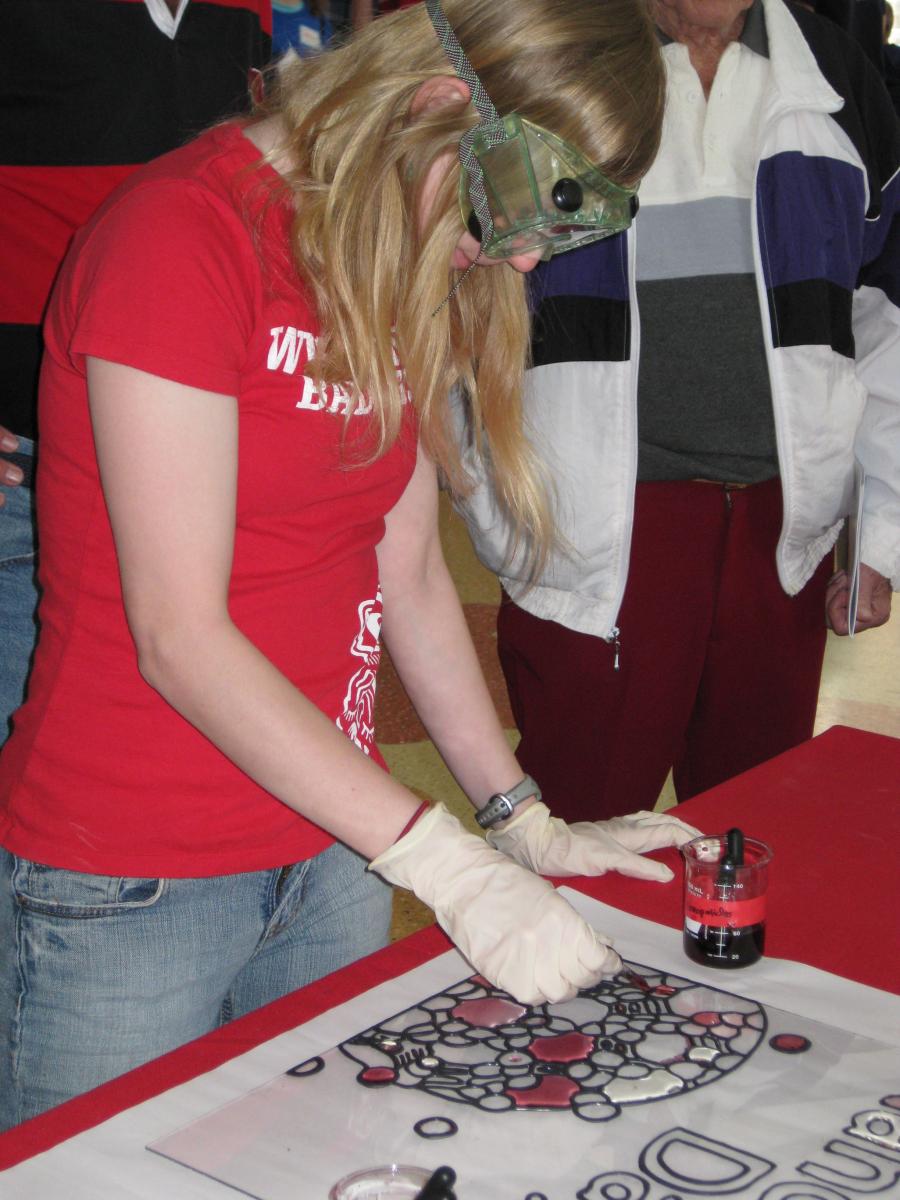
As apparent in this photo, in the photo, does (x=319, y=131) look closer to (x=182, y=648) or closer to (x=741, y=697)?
(x=182, y=648)

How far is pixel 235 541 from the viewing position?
3.14ft

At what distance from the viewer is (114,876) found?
0.94m

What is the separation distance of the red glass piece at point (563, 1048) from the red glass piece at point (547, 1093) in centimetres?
2

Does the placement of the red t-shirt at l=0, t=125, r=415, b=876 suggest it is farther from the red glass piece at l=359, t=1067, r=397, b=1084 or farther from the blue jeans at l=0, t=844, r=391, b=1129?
the red glass piece at l=359, t=1067, r=397, b=1084

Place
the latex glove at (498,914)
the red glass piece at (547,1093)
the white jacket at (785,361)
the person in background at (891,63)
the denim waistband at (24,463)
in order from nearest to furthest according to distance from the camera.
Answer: the red glass piece at (547,1093) → the latex glove at (498,914) → the denim waistband at (24,463) → the white jacket at (785,361) → the person in background at (891,63)

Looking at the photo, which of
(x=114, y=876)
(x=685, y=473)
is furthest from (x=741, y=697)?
(x=114, y=876)

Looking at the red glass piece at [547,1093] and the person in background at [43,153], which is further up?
the person in background at [43,153]

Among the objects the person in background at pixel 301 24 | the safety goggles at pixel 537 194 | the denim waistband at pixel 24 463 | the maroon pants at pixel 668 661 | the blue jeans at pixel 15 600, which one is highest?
the person in background at pixel 301 24

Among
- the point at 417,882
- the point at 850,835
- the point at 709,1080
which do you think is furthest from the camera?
the point at 850,835

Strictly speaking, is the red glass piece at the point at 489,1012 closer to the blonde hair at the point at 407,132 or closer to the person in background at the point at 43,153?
the blonde hair at the point at 407,132

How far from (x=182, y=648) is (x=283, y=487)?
151mm

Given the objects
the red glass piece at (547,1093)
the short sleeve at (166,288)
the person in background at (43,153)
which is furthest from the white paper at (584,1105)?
the person in background at (43,153)

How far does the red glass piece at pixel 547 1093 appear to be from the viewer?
788 millimetres

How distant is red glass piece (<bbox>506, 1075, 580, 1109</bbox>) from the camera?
2.59ft
